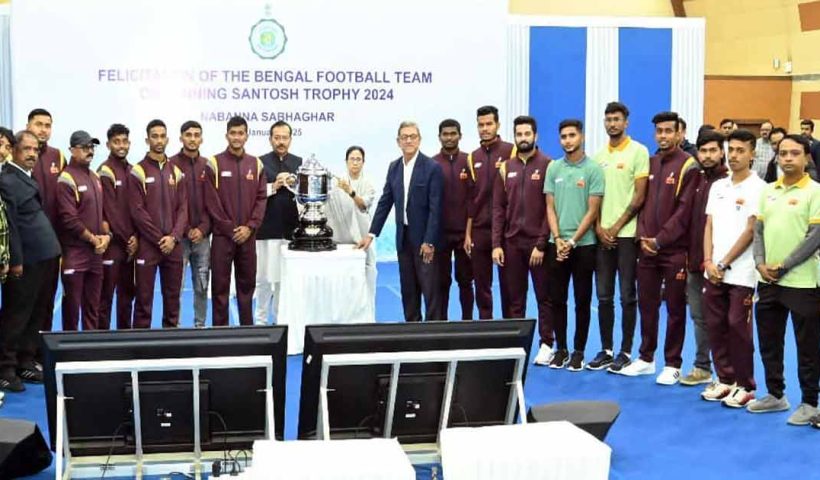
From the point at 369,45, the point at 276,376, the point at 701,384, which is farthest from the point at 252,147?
the point at 276,376

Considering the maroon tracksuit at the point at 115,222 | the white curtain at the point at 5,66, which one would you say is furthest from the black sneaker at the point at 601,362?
the white curtain at the point at 5,66

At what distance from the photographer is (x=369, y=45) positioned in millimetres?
10000

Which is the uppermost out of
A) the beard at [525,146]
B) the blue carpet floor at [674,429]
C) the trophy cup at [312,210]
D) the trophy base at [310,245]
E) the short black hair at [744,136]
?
the short black hair at [744,136]

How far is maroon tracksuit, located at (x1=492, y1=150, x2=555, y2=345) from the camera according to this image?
20.0 ft

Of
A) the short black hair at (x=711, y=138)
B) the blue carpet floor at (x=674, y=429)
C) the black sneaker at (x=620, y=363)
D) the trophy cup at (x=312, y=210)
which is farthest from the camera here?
the trophy cup at (x=312, y=210)

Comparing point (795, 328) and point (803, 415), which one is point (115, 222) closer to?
point (795, 328)

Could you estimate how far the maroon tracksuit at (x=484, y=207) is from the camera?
21.5ft

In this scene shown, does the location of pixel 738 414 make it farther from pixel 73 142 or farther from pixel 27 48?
pixel 27 48

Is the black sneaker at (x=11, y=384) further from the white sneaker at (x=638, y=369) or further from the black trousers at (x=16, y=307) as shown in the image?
the white sneaker at (x=638, y=369)

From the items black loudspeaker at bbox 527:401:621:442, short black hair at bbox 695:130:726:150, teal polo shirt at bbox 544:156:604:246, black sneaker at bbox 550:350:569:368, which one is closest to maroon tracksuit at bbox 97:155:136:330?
teal polo shirt at bbox 544:156:604:246

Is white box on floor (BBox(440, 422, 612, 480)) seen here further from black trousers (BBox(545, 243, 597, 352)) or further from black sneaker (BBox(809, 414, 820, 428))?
black trousers (BBox(545, 243, 597, 352))

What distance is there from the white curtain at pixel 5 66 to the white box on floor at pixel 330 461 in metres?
8.22

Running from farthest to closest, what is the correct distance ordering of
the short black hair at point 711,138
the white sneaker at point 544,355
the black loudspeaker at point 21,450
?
1. the white sneaker at point 544,355
2. the short black hair at point 711,138
3. the black loudspeaker at point 21,450

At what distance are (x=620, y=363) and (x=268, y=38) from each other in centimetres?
544
